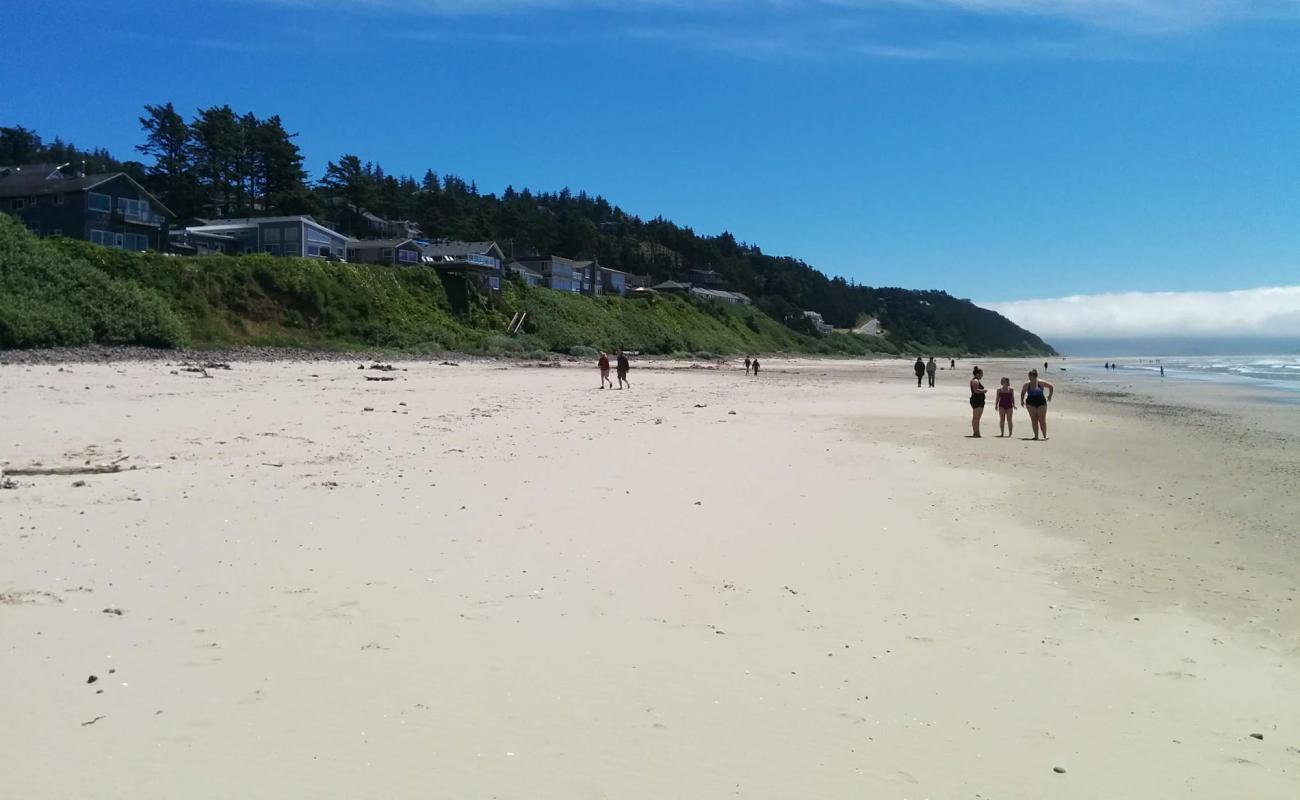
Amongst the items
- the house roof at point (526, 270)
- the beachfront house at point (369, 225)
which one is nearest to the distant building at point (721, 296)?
the house roof at point (526, 270)

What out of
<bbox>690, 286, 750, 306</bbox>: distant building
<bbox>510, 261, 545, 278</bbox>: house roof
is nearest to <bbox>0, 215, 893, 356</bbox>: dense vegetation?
<bbox>510, 261, 545, 278</bbox>: house roof

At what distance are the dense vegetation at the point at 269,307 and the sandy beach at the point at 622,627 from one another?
24354 millimetres

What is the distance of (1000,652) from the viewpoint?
5344 millimetres

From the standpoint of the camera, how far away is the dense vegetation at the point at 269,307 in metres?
31.8

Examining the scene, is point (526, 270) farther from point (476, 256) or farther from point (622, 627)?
point (622, 627)

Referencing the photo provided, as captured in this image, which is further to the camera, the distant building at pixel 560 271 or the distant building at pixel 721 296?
the distant building at pixel 721 296

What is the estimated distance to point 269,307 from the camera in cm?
4362

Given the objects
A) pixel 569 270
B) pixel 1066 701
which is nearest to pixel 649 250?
pixel 569 270

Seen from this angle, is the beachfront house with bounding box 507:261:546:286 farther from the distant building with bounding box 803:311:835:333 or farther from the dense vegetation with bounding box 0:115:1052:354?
the distant building with bounding box 803:311:835:333

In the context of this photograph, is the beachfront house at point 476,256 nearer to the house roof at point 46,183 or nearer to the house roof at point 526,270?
the house roof at point 526,270

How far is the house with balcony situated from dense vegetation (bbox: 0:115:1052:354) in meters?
14.3

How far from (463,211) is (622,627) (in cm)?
10799

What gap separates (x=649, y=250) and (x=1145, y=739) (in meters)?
138

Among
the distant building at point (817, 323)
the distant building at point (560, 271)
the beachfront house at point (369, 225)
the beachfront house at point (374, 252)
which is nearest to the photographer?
the beachfront house at point (374, 252)
